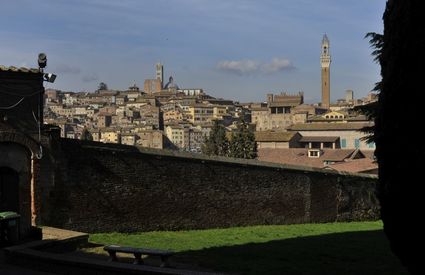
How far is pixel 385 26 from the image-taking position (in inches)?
251

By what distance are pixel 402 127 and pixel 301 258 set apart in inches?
252

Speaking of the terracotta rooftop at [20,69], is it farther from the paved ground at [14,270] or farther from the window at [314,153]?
the window at [314,153]

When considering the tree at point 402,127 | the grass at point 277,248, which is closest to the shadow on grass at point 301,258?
the grass at point 277,248

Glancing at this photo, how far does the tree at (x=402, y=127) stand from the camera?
5602mm

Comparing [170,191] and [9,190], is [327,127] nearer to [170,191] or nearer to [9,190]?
[170,191]

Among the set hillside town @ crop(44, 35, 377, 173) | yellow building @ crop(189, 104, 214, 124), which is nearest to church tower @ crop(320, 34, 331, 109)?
hillside town @ crop(44, 35, 377, 173)

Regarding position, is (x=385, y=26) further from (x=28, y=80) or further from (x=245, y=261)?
(x=28, y=80)

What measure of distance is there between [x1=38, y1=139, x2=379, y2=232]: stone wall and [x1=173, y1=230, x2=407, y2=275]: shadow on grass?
11.5 ft

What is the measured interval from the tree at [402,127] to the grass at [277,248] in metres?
4.01

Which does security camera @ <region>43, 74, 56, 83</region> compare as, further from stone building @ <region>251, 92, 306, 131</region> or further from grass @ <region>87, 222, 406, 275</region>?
stone building @ <region>251, 92, 306, 131</region>

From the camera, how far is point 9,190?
13312 mm

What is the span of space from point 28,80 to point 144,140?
350 feet

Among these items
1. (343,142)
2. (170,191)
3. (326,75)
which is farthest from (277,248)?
(326,75)

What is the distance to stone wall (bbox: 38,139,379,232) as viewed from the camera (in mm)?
14484
